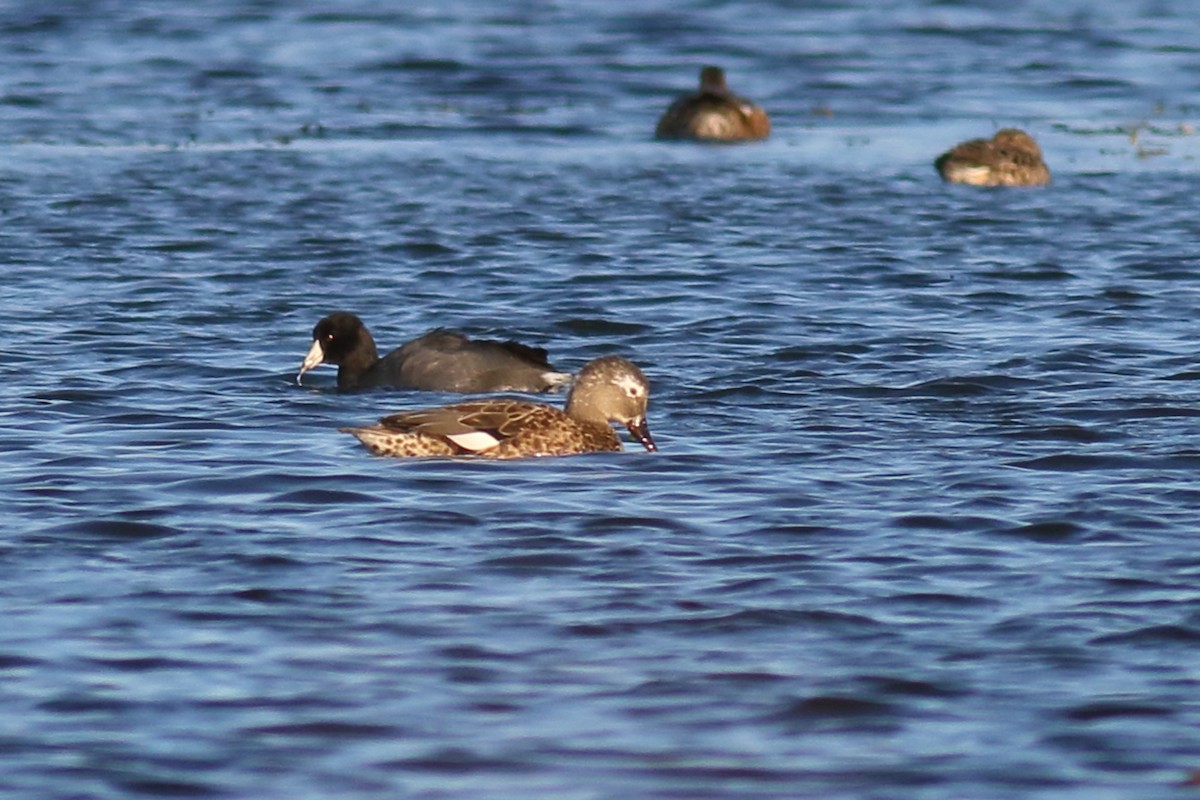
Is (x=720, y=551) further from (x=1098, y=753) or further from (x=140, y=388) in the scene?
(x=140, y=388)

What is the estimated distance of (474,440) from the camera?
10914 mm

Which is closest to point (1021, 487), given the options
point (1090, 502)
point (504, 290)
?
point (1090, 502)

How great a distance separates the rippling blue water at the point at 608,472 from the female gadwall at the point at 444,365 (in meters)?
0.17

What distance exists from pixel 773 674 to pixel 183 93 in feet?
70.0

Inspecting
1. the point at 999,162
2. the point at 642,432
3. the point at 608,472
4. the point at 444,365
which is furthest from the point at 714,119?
the point at 608,472

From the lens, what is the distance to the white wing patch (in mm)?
10906

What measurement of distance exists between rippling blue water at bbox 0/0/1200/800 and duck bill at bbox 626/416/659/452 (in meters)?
0.17

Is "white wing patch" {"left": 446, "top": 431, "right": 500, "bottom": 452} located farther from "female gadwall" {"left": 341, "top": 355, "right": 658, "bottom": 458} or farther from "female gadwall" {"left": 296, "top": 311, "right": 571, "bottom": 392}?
"female gadwall" {"left": 296, "top": 311, "right": 571, "bottom": 392}

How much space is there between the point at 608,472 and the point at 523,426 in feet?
1.63

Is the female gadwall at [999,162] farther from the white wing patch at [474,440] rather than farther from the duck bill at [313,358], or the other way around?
the white wing patch at [474,440]

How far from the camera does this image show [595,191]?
2148 centimetres

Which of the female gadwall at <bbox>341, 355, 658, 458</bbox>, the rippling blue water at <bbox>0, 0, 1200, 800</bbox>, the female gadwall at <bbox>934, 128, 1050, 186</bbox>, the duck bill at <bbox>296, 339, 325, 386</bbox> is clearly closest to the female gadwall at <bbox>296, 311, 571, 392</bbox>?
the duck bill at <bbox>296, 339, 325, 386</bbox>

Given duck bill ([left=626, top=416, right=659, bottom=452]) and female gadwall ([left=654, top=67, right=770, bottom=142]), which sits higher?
female gadwall ([left=654, top=67, right=770, bottom=142])

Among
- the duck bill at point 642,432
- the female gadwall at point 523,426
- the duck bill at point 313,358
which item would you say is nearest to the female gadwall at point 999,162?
the duck bill at point 313,358
